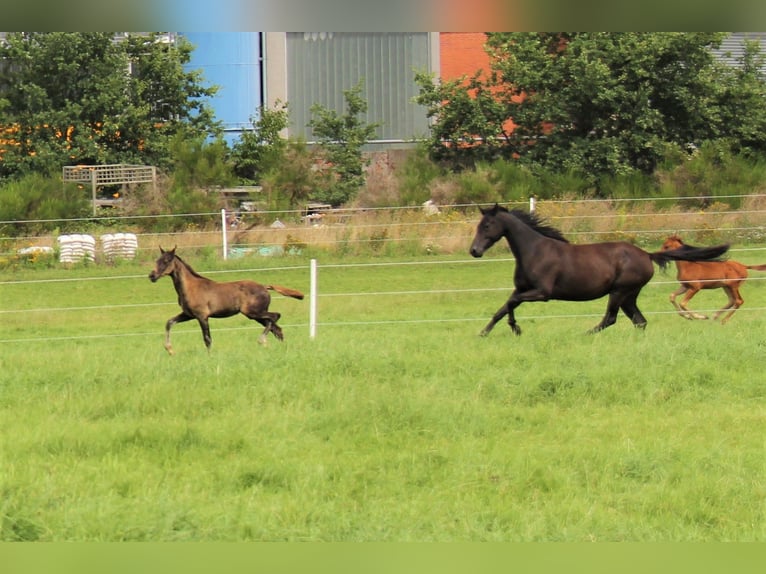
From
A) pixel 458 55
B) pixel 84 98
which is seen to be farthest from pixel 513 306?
pixel 458 55

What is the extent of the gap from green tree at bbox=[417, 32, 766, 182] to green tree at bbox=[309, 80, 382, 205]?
54.2 inches

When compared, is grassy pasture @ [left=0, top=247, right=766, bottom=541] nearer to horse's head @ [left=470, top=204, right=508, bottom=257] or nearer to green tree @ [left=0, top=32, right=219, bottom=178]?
horse's head @ [left=470, top=204, right=508, bottom=257]

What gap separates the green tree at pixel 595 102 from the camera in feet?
68.9

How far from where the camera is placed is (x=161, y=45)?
2234 centimetres

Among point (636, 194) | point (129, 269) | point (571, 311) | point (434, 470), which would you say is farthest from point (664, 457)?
point (636, 194)

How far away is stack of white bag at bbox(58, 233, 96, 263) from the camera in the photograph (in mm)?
16484

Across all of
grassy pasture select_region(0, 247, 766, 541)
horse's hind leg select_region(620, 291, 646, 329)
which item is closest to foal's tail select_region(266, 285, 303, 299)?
grassy pasture select_region(0, 247, 766, 541)

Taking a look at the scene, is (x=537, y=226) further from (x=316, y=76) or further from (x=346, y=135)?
(x=316, y=76)

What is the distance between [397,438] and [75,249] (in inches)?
463

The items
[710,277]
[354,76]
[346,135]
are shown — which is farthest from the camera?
[354,76]

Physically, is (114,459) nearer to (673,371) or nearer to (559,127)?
(673,371)

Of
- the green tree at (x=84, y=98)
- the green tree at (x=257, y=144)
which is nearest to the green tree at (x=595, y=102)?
the green tree at (x=257, y=144)

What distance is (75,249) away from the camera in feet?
54.3

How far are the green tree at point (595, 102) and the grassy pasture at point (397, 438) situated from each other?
38.8 feet
